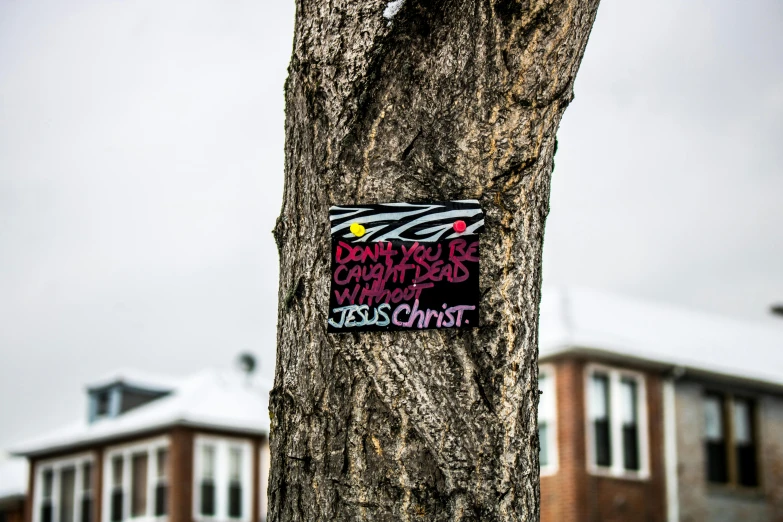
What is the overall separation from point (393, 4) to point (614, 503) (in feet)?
69.2

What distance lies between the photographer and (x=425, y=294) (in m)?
2.67

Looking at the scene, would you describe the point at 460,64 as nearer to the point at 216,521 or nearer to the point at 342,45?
the point at 342,45

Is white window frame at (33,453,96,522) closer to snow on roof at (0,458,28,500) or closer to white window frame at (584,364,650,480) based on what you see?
snow on roof at (0,458,28,500)

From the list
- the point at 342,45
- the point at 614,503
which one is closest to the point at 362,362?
the point at 342,45

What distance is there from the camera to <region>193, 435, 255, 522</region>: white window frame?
2983 centimetres

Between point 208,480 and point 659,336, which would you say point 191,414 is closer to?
point 208,480

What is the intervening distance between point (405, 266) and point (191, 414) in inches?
1089

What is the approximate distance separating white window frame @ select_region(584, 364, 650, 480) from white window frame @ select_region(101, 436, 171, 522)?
457 inches

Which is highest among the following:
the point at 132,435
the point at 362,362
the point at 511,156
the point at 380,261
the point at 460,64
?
the point at 132,435

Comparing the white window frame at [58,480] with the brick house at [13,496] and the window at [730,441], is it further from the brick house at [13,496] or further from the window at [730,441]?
the window at [730,441]

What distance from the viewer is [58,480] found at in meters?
32.7

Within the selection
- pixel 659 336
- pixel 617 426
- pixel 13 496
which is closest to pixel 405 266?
pixel 617 426

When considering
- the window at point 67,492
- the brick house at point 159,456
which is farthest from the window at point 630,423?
the window at point 67,492

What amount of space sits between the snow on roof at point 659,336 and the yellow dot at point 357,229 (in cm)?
1934
